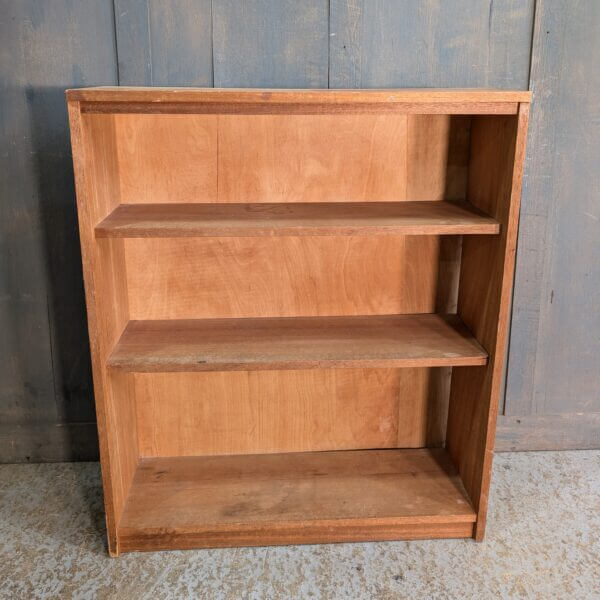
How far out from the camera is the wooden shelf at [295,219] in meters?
1.74

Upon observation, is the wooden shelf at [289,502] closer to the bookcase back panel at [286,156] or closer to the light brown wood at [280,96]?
the bookcase back panel at [286,156]

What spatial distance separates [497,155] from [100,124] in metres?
1.07

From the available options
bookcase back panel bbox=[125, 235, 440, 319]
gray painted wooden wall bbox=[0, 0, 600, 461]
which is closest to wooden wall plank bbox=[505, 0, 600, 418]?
gray painted wooden wall bbox=[0, 0, 600, 461]

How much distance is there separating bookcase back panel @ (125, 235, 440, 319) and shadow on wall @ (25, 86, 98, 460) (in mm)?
240

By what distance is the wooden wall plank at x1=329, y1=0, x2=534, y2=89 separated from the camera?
6.64ft

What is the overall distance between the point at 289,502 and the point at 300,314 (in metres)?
0.59

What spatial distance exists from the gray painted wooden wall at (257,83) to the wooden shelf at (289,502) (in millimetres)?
461

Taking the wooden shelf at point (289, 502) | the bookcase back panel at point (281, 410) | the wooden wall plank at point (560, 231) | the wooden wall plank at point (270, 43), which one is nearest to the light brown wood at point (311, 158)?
the wooden wall plank at point (270, 43)

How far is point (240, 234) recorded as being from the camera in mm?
1740

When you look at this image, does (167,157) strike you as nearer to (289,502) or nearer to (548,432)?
(289,502)

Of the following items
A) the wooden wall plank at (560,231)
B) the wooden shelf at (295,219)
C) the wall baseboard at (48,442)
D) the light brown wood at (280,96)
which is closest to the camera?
the light brown wood at (280,96)

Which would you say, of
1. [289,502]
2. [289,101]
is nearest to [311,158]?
[289,101]

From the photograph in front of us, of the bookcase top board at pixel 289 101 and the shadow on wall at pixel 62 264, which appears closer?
the bookcase top board at pixel 289 101

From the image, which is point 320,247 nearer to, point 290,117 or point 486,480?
point 290,117
